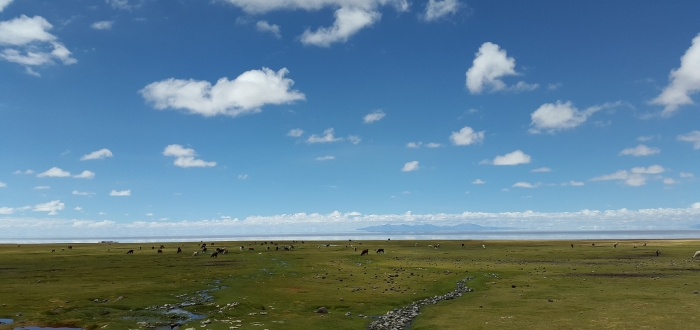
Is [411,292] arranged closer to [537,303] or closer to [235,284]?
[537,303]

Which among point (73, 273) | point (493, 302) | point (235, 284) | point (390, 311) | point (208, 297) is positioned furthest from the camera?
point (73, 273)

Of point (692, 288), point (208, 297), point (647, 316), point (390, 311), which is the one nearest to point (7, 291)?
point (208, 297)

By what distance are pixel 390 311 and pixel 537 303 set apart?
38.3 ft

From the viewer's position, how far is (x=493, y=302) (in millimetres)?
32938

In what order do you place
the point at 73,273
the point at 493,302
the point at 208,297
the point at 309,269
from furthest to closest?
the point at 309,269 → the point at 73,273 → the point at 208,297 → the point at 493,302

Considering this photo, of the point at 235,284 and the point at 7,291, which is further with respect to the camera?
the point at 235,284

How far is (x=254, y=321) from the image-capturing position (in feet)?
87.0

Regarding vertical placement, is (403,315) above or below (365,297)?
below

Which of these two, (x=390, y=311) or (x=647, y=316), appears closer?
(x=647, y=316)

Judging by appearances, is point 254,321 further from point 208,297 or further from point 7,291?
point 7,291

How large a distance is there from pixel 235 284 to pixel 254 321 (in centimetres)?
1840

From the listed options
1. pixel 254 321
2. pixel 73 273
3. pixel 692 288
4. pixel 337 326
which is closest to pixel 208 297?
pixel 254 321

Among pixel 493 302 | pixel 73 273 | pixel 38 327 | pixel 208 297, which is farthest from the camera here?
pixel 73 273

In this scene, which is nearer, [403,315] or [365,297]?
[403,315]
